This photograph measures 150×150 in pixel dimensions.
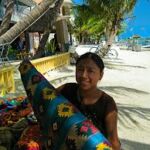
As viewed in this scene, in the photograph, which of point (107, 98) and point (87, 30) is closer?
point (107, 98)

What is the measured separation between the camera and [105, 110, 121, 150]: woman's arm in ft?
10.8

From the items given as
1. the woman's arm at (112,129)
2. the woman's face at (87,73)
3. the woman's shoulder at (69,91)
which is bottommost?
the woman's arm at (112,129)

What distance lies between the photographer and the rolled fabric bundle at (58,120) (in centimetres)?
295

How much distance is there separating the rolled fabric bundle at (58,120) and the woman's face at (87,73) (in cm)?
20

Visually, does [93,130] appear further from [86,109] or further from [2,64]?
[2,64]

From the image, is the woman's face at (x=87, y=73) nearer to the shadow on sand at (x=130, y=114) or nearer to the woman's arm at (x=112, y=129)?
the woman's arm at (x=112, y=129)

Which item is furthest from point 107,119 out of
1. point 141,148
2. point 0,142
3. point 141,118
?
point 141,118

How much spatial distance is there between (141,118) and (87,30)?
164 feet

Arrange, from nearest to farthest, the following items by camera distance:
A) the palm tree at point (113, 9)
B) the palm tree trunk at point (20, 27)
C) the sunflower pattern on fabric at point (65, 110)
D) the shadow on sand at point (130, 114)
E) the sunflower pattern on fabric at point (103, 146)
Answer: the sunflower pattern on fabric at point (103, 146), the sunflower pattern on fabric at point (65, 110), the palm tree trunk at point (20, 27), the shadow on sand at point (130, 114), the palm tree at point (113, 9)

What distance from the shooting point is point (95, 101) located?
11.3 ft

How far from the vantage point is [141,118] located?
26.7ft

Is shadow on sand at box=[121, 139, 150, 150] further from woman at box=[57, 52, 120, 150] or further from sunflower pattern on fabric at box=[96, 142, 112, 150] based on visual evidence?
Answer: sunflower pattern on fabric at box=[96, 142, 112, 150]

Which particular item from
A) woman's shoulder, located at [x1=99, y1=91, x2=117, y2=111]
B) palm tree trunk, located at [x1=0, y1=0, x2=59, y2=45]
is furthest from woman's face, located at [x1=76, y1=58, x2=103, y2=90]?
palm tree trunk, located at [x1=0, y1=0, x2=59, y2=45]

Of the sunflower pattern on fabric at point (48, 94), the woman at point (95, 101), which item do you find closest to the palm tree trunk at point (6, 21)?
the sunflower pattern on fabric at point (48, 94)
